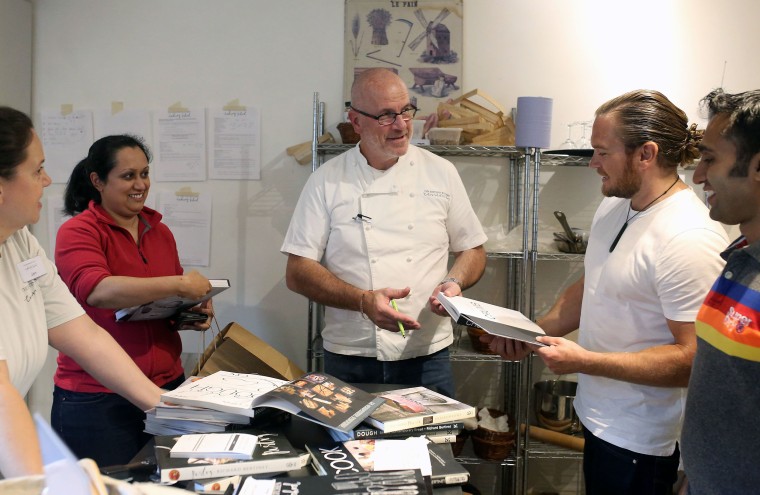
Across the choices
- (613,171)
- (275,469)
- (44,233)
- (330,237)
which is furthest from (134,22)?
(275,469)

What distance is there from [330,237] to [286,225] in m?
0.85

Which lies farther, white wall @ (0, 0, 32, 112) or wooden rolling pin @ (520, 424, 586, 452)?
white wall @ (0, 0, 32, 112)

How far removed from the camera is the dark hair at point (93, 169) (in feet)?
7.52

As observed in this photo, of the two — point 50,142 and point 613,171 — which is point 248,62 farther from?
point 613,171

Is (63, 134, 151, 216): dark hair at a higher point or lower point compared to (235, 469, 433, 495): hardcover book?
higher

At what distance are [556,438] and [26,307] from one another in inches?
88.5

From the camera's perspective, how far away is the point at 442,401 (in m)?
1.50

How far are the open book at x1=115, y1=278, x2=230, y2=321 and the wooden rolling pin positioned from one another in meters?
1.61

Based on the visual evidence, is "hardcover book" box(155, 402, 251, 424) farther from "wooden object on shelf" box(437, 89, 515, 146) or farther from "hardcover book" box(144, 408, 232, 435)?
"wooden object on shelf" box(437, 89, 515, 146)

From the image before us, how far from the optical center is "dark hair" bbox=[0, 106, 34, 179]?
1426 millimetres

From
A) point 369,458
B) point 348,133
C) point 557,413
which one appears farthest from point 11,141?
point 557,413

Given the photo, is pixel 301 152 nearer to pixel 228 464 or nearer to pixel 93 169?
pixel 93 169

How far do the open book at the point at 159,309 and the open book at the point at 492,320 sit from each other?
89 centimetres

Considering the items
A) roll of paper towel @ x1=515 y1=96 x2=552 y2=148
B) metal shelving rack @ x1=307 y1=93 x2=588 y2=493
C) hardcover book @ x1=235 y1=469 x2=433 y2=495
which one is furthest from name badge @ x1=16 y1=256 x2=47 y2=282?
roll of paper towel @ x1=515 y1=96 x2=552 y2=148
